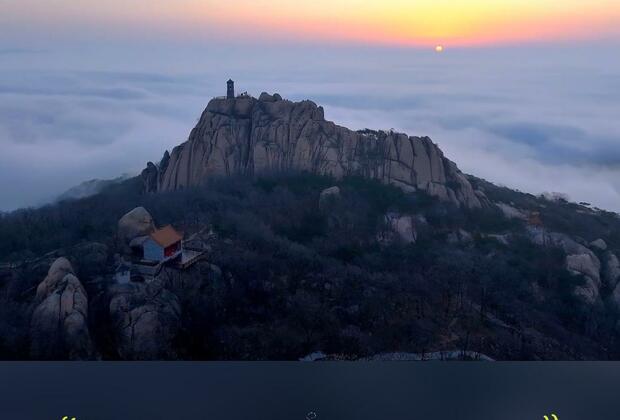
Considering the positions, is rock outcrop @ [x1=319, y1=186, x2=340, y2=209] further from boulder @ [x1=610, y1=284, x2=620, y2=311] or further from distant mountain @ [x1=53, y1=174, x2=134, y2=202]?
boulder @ [x1=610, y1=284, x2=620, y2=311]

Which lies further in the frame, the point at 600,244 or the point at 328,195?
the point at 328,195

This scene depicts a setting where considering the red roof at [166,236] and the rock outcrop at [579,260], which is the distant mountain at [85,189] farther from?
the rock outcrop at [579,260]

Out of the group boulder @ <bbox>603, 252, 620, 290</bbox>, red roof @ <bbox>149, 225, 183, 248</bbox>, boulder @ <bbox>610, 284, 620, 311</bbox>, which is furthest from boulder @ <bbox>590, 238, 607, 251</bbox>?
red roof @ <bbox>149, 225, 183, 248</bbox>

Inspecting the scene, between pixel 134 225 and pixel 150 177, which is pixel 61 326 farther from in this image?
pixel 150 177

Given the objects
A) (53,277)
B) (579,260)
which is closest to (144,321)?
(53,277)

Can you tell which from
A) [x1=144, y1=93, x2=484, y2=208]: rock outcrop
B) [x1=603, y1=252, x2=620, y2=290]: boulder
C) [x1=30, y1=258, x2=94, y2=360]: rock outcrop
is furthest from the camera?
[x1=144, y1=93, x2=484, y2=208]: rock outcrop

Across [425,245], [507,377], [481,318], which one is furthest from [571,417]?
[425,245]
